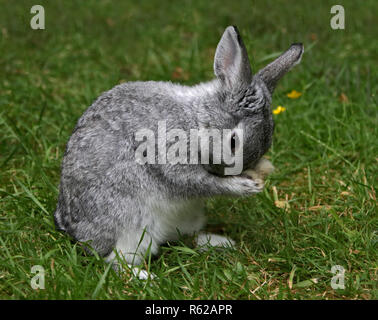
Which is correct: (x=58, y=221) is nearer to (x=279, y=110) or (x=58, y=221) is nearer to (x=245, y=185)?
(x=245, y=185)

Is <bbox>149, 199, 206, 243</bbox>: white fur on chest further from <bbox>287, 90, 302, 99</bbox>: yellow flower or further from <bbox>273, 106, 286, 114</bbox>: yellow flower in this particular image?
<bbox>287, 90, 302, 99</bbox>: yellow flower

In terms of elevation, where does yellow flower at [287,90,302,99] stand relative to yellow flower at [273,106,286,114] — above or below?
above

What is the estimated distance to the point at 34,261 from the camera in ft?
13.5

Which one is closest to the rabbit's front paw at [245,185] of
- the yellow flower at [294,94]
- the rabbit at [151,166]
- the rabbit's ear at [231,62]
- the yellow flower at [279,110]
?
the rabbit at [151,166]

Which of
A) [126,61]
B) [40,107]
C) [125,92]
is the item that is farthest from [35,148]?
[126,61]

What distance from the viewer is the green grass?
402cm

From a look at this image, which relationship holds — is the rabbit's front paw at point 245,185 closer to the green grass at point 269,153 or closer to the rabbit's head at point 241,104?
the rabbit's head at point 241,104

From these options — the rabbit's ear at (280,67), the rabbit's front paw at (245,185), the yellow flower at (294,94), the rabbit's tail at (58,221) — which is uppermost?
the rabbit's ear at (280,67)

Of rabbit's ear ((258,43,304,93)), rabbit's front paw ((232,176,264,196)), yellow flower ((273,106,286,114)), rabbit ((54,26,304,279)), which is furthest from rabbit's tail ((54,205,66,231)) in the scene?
yellow flower ((273,106,286,114))

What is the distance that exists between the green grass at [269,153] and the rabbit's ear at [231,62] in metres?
1.20

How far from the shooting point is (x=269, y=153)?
5.52 metres

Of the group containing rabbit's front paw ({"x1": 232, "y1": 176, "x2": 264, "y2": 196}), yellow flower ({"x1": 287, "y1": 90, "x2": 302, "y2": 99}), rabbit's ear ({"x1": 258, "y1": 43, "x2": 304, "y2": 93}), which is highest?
rabbit's ear ({"x1": 258, "y1": 43, "x2": 304, "y2": 93})

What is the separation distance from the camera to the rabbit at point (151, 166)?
164 inches

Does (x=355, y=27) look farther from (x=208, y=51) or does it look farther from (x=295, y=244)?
(x=295, y=244)
